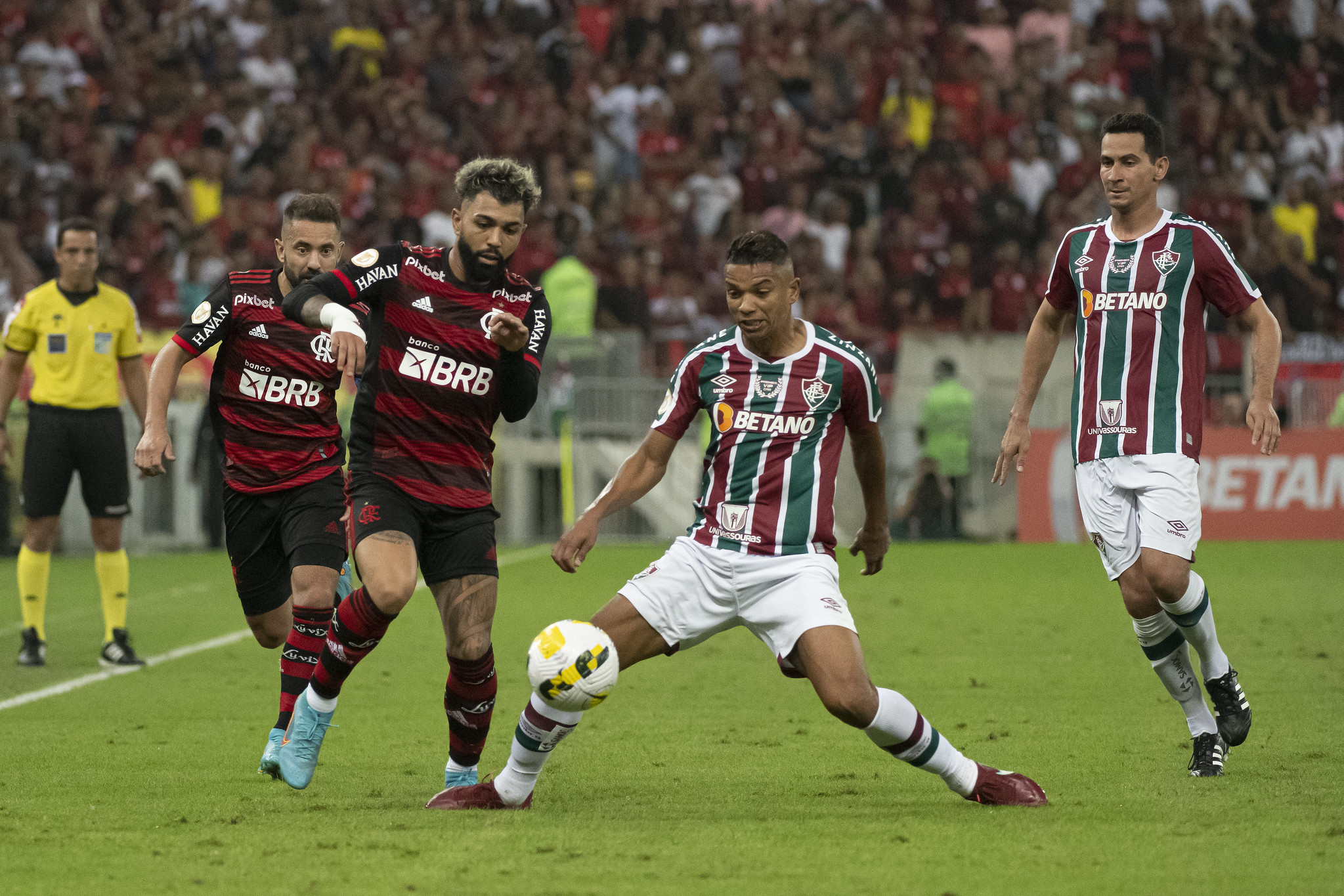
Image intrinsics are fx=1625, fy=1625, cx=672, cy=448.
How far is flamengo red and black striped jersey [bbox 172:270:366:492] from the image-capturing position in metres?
7.04

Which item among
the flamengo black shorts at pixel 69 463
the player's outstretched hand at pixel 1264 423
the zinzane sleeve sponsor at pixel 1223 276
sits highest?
the zinzane sleeve sponsor at pixel 1223 276

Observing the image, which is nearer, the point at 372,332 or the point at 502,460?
the point at 372,332

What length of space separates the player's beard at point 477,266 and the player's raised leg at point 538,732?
129 centimetres

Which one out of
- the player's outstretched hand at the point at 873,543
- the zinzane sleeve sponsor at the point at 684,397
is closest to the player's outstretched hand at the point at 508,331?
the zinzane sleeve sponsor at the point at 684,397

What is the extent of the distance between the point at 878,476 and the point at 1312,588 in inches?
346

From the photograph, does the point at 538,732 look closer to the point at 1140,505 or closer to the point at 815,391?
the point at 815,391

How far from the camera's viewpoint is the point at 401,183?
20.8m

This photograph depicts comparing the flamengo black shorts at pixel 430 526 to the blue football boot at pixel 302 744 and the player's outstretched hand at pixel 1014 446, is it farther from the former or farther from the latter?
the player's outstretched hand at pixel 1014 446

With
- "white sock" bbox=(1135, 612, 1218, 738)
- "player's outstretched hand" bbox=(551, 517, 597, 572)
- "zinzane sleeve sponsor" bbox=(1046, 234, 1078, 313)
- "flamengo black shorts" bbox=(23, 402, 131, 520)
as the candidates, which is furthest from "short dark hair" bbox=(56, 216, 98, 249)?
"white sock" bbox=(1135, 612, 1218, 738)

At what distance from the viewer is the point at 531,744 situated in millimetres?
5445

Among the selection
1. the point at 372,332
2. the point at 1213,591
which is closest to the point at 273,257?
the point at 1213,591

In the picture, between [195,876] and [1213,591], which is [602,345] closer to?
[1213,591]

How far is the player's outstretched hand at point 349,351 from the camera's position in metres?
5.24

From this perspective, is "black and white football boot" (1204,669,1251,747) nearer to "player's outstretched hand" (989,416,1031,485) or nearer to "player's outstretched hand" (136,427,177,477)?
"player's outstretched hand" (989,416,1031,485)
